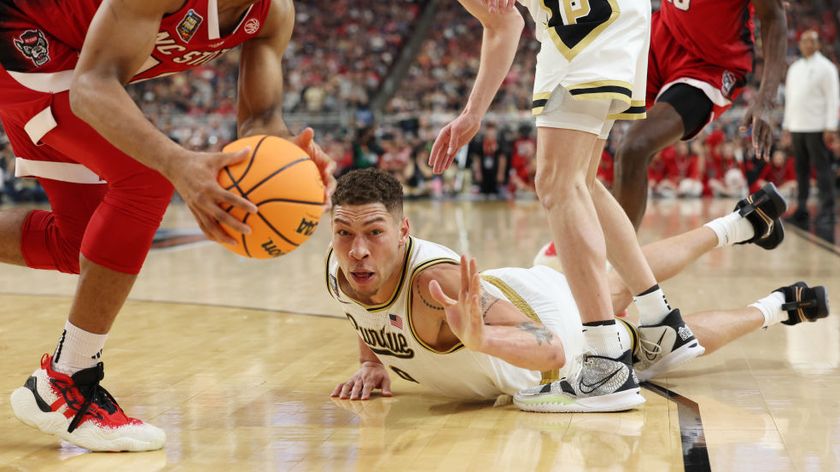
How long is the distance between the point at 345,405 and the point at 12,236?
4.44ft

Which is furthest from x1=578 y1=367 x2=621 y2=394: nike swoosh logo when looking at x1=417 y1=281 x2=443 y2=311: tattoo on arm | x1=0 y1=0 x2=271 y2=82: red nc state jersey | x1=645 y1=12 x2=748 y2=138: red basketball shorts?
x1=645 y1=12 x2=748 y2=138: red basketball shorts

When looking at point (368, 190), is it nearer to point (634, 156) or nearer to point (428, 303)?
point (428, 303)

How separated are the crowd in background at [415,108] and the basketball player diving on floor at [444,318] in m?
14.1

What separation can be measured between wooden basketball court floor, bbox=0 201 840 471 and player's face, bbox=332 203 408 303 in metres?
0.51

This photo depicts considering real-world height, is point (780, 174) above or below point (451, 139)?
below

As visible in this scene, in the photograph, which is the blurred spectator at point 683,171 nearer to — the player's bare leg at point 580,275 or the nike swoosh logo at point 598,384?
the player's bare leg at point 580,275

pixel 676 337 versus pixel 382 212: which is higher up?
pixel 382 212

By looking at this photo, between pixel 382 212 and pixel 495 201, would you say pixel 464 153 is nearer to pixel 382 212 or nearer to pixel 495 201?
pixel 495 201

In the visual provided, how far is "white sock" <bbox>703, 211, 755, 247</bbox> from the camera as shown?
16.2ft

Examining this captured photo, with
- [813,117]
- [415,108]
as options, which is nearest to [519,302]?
[813,117]

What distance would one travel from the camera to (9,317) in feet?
19.3

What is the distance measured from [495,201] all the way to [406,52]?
10.0 m

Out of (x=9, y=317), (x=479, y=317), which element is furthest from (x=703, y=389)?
(x=9, y=317)

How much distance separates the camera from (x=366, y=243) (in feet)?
11.1
